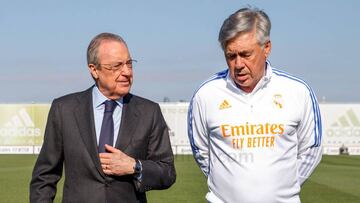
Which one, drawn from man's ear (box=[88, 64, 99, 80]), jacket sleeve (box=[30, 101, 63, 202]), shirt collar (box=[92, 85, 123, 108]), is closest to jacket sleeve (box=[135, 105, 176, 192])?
shirt collar (box=[92, 85, 123, 108])

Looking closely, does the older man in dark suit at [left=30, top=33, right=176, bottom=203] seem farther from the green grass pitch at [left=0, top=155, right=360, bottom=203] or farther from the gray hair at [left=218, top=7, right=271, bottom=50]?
the green grass pitch at [left=0, top=155, right=360, bottom=203]

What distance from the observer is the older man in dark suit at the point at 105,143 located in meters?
4.13

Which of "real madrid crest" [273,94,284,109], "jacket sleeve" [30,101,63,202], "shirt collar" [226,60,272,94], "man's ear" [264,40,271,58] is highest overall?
"man's ear" [264,40,271,58]

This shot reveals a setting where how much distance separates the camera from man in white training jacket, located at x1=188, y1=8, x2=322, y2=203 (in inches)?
166

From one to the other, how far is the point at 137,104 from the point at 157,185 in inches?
22.4

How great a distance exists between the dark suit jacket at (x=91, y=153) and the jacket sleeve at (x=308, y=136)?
3.02 feet

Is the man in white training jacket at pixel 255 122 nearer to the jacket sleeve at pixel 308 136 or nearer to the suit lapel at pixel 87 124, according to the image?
the jacket sleeve at pixel 308 136

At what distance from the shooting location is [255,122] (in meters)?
4.30

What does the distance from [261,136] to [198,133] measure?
1.93 feet

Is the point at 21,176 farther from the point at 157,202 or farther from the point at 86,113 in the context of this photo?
the point at 86,113

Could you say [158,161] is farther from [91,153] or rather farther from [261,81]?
[261,81]

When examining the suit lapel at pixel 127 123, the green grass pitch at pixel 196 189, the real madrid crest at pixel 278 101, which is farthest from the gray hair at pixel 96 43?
the green grass pitch at pixel 196 189

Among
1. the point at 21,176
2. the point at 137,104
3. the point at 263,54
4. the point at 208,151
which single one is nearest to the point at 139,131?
the point at 137,104

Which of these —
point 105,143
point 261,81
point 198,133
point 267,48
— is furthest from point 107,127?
point 267,48
